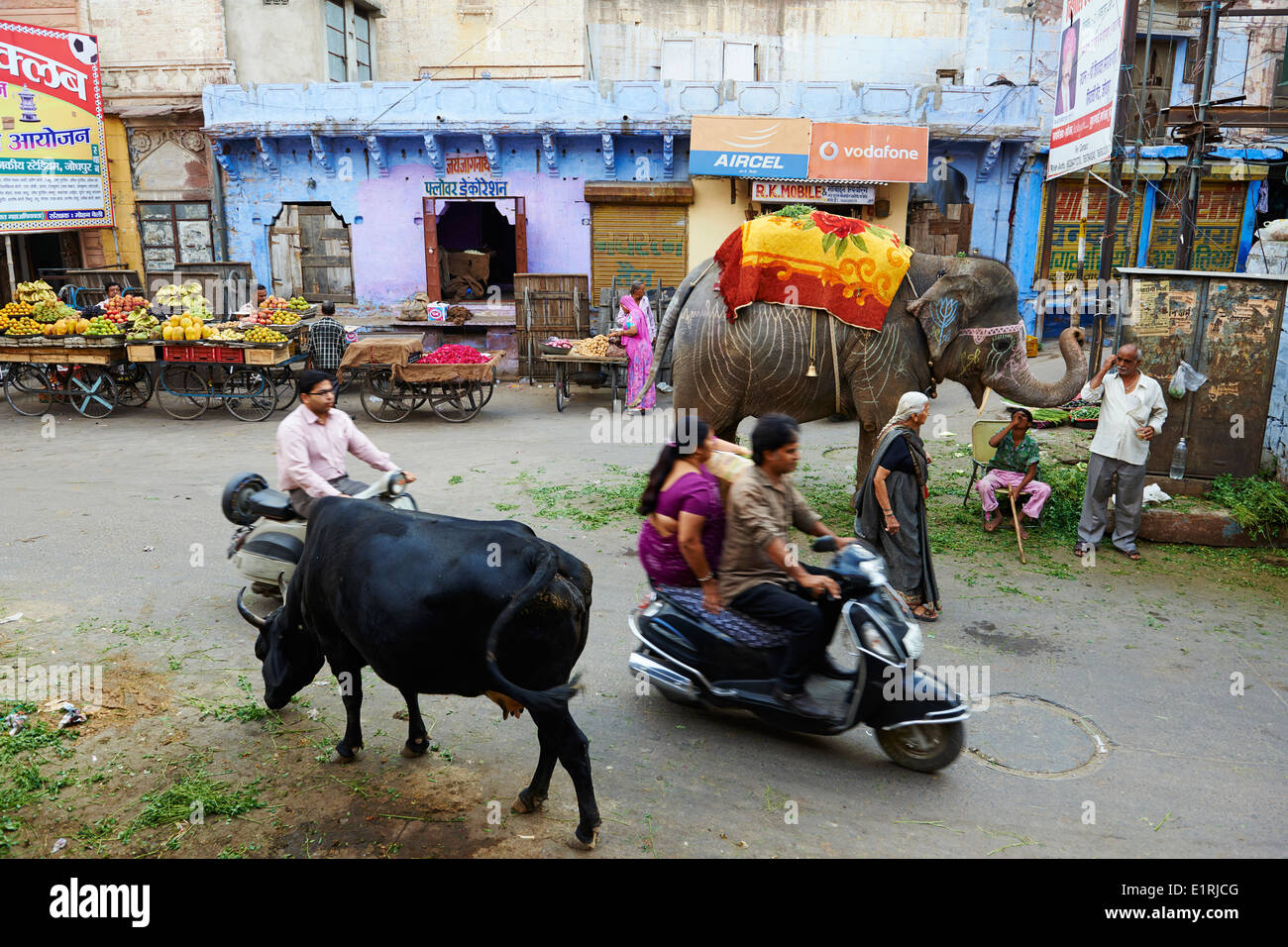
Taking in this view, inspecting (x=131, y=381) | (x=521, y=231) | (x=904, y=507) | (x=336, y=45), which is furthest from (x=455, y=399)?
(x=336, y=45)

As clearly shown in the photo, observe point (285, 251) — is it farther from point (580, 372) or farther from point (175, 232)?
point (580, 372)

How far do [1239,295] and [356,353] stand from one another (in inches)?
401

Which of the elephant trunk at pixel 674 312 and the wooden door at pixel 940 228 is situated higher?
the wooden door at pixel 940 228

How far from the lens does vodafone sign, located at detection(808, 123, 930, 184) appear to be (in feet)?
49.7

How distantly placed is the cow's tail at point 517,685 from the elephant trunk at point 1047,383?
5052mm

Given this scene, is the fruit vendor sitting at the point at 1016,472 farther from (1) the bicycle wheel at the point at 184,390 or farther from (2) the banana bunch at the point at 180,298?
(2) the banana bunch at the point at 180,298

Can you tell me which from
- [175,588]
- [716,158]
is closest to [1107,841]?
[175,588]

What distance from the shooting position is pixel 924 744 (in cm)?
445

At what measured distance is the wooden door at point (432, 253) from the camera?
53.5 feet

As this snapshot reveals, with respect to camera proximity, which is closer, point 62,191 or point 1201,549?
point 1201,549

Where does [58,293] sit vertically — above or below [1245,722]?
above

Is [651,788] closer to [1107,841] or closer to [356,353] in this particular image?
[1107,841]

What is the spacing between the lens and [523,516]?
8.52m

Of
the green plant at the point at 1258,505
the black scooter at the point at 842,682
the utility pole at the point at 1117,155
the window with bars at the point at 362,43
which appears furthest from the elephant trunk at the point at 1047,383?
the window with bars at the point at 362,43
